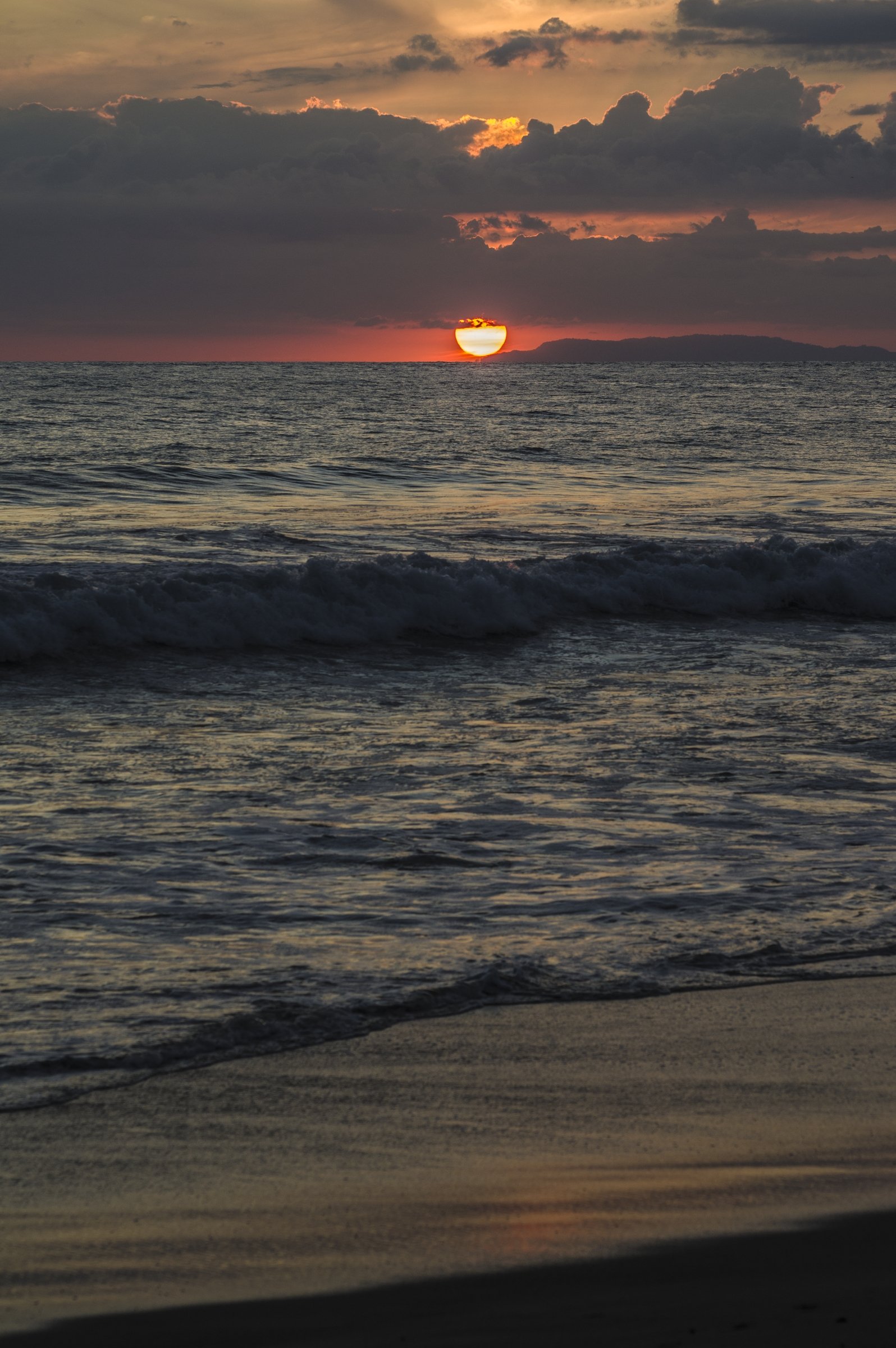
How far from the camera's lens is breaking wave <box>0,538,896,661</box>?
1240cm

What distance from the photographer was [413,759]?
8094 millimetres

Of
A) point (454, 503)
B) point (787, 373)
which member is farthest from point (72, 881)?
point (787, 373)

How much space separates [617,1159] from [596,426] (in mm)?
43643

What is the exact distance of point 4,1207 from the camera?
310cm

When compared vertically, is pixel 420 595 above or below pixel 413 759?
above

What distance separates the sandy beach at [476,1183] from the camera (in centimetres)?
274

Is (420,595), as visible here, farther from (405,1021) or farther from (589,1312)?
(589,1312)

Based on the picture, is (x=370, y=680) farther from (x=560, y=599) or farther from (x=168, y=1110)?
(x=168, y=1110)

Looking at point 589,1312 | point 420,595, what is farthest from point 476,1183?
point 420,595

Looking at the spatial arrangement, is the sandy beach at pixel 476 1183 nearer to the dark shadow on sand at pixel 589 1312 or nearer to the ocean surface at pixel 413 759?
the dark shadow on sand at pixel 589 1312

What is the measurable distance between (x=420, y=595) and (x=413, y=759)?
239 inches

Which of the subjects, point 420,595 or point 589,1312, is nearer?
point 589,1312

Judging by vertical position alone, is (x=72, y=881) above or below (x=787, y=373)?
below

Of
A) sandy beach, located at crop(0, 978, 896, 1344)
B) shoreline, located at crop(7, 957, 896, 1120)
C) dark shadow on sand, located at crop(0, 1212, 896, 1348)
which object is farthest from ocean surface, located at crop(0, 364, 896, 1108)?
dark shadow on sand, located at crop(0, 1212, 896, 1348)
